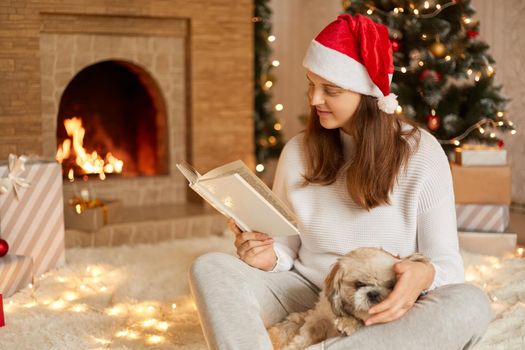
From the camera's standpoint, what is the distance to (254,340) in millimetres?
1426

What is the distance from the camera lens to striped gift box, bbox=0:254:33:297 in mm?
2537

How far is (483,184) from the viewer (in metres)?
3.33

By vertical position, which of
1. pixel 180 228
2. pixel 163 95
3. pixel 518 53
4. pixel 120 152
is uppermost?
pixel 518 53

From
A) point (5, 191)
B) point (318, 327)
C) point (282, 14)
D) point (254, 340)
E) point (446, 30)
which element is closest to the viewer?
point (254, 340)

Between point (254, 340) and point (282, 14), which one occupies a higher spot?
point (282, 14)

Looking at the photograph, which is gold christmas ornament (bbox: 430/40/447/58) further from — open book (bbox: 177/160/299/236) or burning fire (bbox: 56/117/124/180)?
open book (bbox: 177/160/299/236)

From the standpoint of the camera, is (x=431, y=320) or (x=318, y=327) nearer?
(x=431, y=320)

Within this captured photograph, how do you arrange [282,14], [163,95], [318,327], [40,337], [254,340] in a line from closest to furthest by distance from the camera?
[254,340], [318,327], [40,337], [163,95], [282,14]

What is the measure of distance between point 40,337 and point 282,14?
356 centimetres

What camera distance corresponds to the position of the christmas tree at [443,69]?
3.67 meters

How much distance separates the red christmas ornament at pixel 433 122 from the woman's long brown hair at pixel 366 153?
1910 mm

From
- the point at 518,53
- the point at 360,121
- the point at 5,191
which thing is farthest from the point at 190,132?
the point at 360,121

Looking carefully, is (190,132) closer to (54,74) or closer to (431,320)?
(54,74)

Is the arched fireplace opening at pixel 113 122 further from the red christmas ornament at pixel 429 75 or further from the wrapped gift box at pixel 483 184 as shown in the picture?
the wrapped gift box at pixel 483 184
